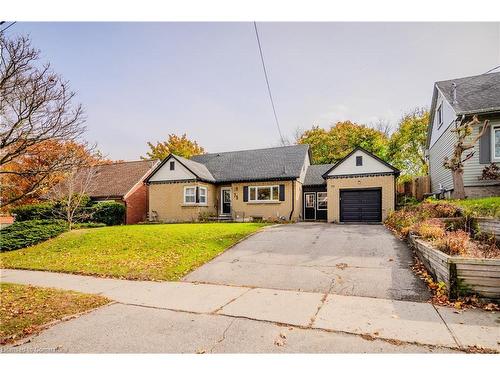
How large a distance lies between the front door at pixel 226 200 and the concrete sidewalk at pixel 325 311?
602 inches

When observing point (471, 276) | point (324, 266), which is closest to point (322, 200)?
point (324, 266)

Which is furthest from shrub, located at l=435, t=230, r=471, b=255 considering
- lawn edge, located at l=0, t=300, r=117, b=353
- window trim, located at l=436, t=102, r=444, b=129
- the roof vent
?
window trim, located at l=436, t=102, r=444, b=129

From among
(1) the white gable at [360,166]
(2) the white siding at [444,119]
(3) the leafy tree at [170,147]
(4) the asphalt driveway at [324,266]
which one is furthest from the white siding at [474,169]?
(3) the leafy tree at [170,147]

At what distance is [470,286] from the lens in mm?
5152

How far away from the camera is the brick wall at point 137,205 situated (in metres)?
23.7

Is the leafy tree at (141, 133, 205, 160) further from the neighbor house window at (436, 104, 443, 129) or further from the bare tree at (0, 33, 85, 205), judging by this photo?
the bare tree at (0, 33, 85, 205)

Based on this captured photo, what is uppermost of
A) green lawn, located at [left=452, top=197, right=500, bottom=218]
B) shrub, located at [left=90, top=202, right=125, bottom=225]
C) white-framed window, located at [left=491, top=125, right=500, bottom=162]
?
white-framed window, located at [left=491, top=125, right=500, bottom=162]

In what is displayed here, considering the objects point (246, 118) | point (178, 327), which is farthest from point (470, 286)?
point (246, 118)

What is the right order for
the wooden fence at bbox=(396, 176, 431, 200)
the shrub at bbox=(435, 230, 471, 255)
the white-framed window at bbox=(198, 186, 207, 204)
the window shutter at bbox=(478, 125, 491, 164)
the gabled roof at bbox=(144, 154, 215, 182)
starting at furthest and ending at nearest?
the gabled roof at bbox=(144, 154, 215, 182), the white-framed window at bbox=(198, 186, 207, 204), the wooden fence at bbox=(396, 176, 431, 200), the window shutter at bbox=(478, 125, 491, 164), the shrub at bbox=(435, 230, 471, 255)

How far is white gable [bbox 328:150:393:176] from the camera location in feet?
60.2

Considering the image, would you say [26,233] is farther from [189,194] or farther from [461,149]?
[461,149]

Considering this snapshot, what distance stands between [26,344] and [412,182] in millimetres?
21728

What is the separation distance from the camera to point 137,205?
24.8 m

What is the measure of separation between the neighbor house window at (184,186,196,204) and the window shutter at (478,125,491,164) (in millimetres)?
16210
